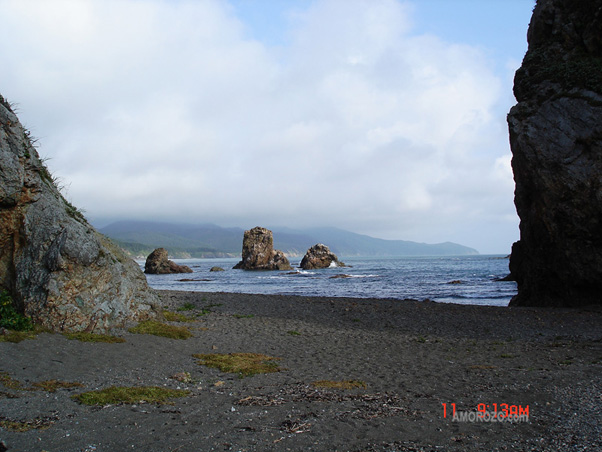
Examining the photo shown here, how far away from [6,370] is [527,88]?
27.3m

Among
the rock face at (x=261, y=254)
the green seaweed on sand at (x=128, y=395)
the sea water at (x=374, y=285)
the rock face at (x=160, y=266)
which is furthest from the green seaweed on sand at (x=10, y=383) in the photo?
the rock face at (x=261, y=254)

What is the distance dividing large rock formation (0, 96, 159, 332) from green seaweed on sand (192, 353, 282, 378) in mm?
3662

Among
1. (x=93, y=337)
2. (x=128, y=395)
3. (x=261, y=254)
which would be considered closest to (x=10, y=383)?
(x=128, y=395)

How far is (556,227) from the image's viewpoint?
21.6 meters

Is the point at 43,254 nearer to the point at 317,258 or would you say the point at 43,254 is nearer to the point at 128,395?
the point at 128,395

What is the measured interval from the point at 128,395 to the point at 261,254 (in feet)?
282

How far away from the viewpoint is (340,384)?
27.3 ft

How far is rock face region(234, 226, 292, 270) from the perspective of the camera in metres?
92.2

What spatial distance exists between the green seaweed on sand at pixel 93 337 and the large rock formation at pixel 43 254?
1.29 ft

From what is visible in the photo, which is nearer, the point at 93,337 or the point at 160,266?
the point at 93,337

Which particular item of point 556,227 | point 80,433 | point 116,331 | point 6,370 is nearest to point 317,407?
point 80,433

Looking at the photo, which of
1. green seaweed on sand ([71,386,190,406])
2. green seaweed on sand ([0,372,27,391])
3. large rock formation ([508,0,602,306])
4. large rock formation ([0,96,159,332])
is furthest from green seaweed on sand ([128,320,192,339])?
large rock formation ([508,0,602,306])

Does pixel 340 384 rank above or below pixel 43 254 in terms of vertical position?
below
